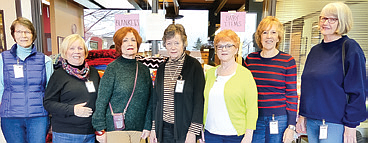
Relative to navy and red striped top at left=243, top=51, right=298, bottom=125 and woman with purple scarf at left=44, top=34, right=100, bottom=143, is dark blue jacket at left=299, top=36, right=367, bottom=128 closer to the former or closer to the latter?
navy and red striped top at left=243, top=51, right=298, bottom=125

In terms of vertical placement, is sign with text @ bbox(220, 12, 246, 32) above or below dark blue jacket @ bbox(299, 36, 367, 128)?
above

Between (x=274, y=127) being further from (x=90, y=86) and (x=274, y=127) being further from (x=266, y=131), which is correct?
(x=90, y=86)

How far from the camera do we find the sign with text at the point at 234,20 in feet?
7.30

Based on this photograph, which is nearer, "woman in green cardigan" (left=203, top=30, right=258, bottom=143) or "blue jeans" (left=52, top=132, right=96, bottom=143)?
"woman in green cardigan" (left=203, top=30, right=258, bottom=143)

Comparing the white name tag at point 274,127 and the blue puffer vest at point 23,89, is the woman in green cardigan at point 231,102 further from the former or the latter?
the blue puffer vest at point 23,89

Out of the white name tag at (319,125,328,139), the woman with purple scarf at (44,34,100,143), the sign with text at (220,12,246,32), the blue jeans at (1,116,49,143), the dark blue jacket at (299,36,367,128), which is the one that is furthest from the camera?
the sign with text at (220,12,246,32)

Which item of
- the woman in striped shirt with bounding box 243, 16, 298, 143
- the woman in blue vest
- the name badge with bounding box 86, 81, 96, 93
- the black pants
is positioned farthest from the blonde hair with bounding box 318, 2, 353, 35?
the woman in blue vest

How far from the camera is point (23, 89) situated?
163cm

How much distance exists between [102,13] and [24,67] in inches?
48.6

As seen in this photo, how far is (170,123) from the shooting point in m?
1.44

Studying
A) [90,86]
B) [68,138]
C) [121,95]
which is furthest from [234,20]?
[68,138]

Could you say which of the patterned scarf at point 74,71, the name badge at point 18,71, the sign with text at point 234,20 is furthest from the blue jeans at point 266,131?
the name badge at point 18,71

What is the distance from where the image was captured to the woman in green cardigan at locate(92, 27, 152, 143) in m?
1.45

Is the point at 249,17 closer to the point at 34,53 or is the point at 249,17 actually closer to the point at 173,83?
the point at 173,83
